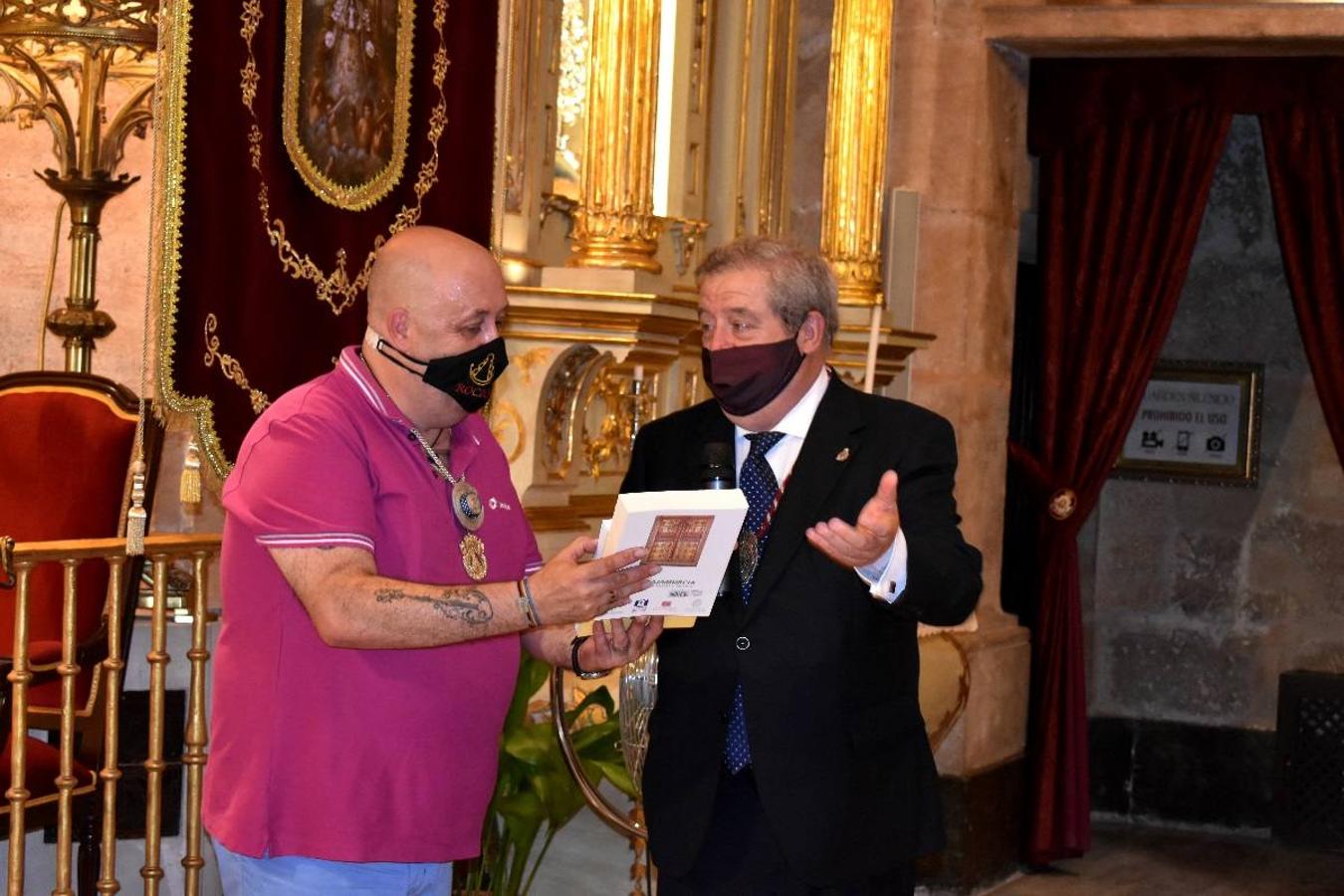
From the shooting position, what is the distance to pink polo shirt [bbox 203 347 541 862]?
2611 millimetres

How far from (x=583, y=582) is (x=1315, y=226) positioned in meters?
5.46

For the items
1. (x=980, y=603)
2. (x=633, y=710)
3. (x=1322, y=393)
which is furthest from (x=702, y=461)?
(x=1322, y=393)

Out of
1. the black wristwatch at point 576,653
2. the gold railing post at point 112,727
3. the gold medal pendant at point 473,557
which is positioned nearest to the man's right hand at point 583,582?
the gold medal pendant at point 473,557

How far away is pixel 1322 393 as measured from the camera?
7.43m

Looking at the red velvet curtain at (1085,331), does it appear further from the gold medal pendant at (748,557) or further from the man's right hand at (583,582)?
the man's right hand at (583,582)

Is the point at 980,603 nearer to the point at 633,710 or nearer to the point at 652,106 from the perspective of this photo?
the point at 652,106

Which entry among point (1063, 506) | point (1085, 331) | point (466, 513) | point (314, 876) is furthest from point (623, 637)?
point (1085, 331)

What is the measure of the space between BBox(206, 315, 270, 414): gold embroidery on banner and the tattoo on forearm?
4.60ft

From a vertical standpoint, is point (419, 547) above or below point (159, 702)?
above

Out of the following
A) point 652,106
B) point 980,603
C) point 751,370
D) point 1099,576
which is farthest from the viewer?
point 1099,576

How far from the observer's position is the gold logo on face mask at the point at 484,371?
2.79 meters

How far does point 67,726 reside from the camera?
3680mm

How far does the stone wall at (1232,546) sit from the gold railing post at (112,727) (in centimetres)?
542

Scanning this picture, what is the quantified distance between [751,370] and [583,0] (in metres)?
2.45
